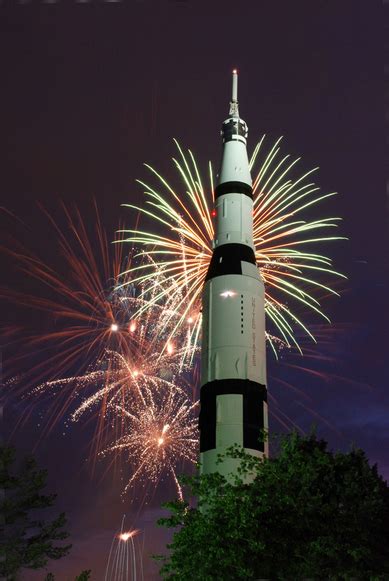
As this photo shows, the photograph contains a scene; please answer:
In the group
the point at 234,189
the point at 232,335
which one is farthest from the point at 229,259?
the point at 234,189

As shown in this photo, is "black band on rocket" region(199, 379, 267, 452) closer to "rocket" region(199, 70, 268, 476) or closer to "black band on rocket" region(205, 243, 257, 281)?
"rocket" region(199, 70, 268, 476)

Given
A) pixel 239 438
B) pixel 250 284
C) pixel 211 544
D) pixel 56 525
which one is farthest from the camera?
pixel 56 525

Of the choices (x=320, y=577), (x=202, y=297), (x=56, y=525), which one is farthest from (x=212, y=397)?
(x=56, y=525)

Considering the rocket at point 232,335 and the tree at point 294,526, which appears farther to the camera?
the rocket at point 232,335

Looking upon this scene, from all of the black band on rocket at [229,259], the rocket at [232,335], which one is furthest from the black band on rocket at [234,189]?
the black band on rocket at [229,259]

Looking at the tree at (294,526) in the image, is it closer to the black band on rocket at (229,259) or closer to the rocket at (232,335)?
the rocket at (232,335)

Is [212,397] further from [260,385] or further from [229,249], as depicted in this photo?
[229,249]

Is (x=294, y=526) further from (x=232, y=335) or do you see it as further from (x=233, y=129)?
(x=233, y=129)
